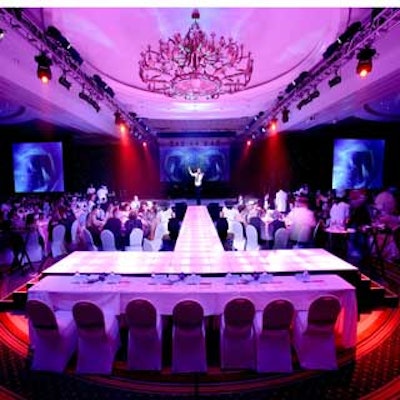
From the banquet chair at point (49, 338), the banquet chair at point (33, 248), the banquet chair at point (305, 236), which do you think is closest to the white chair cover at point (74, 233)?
the banquet chair at point (33, 248)

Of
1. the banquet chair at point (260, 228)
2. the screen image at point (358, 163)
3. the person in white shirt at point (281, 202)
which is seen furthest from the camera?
the screen image at point (358, 163)

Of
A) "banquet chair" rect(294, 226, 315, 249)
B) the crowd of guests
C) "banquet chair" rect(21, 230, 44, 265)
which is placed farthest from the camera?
"banquet chair" rect(21, 230, 44, 265)

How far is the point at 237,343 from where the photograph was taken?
12.1ft

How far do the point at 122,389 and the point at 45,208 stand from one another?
345 inches

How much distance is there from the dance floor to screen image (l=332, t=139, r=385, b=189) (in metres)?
9.32

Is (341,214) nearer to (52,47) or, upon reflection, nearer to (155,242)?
(155,242)

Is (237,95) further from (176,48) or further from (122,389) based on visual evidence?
(122,389)

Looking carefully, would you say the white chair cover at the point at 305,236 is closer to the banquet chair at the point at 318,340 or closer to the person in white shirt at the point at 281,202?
the banquet chair at the point at 318,340

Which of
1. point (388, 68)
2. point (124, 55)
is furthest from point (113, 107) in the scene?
point (388, 68)

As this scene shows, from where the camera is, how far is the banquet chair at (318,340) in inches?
140

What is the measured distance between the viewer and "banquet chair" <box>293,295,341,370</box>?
3568 millimetres

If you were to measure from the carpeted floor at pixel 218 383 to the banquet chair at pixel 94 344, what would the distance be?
10cm

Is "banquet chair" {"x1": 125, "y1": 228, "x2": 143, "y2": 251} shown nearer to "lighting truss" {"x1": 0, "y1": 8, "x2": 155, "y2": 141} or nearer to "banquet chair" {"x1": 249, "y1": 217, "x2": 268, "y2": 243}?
"banquet chair" {"x1": 249, "y1": 217, "x2": 268, "y2": 243}

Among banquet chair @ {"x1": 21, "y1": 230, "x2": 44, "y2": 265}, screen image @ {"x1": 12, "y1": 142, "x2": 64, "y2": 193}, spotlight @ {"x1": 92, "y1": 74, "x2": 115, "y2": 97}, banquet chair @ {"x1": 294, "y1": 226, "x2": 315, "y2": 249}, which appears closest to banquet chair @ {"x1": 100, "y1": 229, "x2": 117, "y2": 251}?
banquet chair @ {"x1": 21, "y1": 230, "x2": 44, "y2": 265}
